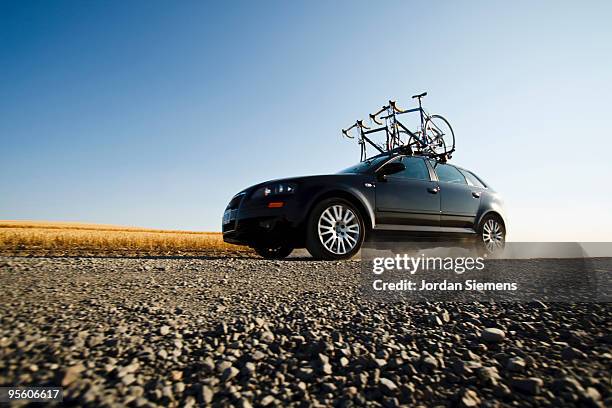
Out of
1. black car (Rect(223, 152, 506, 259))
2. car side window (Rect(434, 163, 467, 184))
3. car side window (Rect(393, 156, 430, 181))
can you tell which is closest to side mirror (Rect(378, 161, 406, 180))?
black car (Rect(223, 152, 506, 259))

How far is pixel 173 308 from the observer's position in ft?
7.25

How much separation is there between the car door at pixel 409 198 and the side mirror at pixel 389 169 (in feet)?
0.17

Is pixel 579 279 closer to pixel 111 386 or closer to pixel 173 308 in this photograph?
pixel 173 308

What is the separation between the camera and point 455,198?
19.4 feet

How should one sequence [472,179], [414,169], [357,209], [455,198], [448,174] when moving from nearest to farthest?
[357,209] < [414,169] < [455,198] < [448,174] < [472,179]

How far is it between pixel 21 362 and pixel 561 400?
2164mm

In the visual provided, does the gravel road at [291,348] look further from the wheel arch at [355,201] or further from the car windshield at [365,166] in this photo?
the car windshield at [365,166]

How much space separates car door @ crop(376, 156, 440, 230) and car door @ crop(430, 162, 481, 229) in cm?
20

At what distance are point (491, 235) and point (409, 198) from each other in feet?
7.57

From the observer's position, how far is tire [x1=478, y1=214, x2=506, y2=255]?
6.25 meters

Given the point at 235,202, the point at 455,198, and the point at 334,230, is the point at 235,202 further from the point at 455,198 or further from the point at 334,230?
the point at 455,198

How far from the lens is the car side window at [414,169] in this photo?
18.2ft

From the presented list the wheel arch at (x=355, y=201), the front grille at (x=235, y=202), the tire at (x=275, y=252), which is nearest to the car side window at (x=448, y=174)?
the wheel arch at (x=355, y=201)

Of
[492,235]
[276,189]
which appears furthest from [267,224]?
[492,235]
